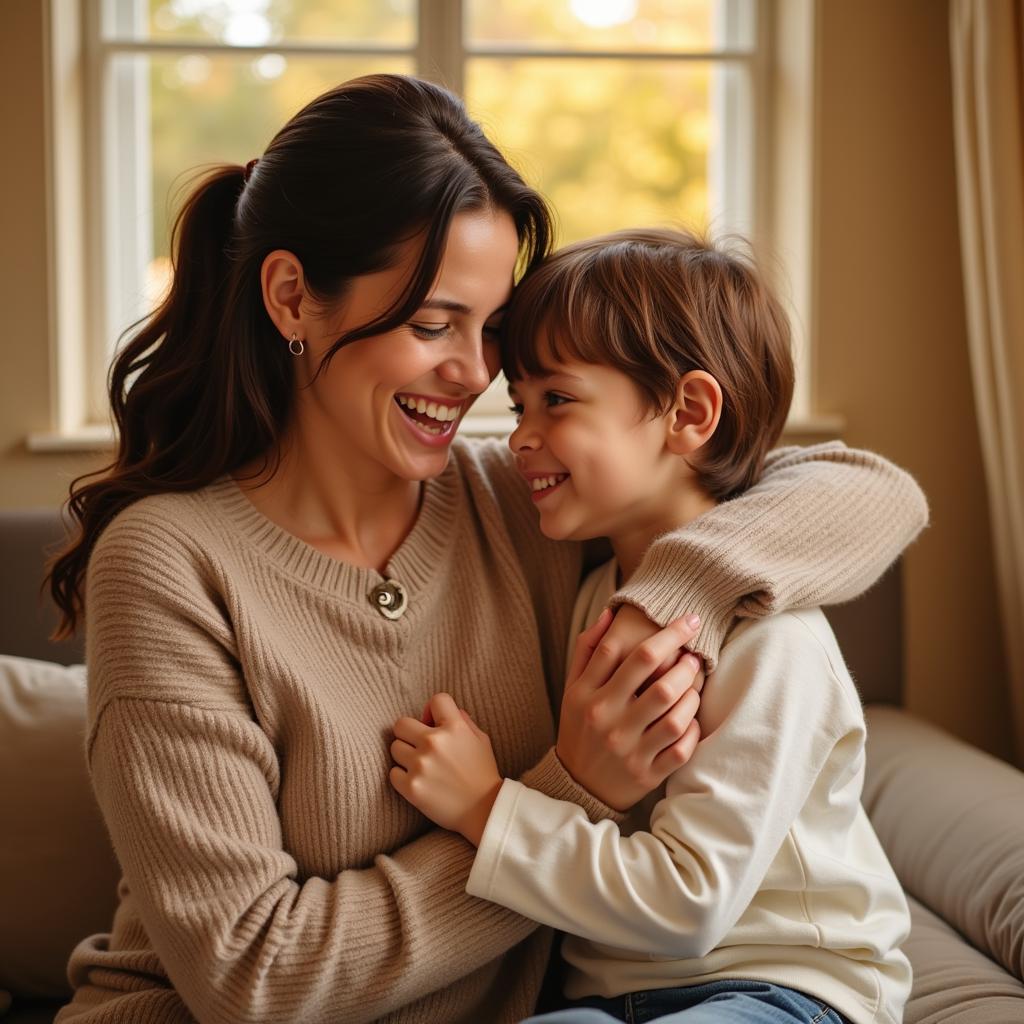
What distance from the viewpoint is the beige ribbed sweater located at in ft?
3.87

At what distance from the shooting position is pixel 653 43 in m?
2.82

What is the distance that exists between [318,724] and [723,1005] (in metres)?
0.51

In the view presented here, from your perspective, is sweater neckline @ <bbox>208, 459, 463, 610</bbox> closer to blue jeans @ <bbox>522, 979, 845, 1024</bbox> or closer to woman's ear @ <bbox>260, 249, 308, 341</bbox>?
woman's ear @ <bbox>260, 249, 308, 341</bbox>

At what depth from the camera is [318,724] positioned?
1.27 meters

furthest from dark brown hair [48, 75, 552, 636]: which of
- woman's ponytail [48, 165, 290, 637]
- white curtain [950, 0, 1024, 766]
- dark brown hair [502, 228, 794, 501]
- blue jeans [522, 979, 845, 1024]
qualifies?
white curtain [950, 0, 1024, 766]

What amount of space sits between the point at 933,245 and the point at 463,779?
1.92 meters

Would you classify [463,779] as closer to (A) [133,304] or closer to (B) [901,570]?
(B) [901,570]

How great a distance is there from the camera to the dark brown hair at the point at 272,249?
1.29 metres

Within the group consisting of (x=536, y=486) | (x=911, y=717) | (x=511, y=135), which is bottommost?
(x=911, y=717)

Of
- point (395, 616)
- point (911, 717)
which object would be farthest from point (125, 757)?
point (911, 717)

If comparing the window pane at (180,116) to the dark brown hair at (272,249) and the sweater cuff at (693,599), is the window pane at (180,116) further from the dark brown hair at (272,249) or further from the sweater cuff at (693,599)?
the sweater cuff at (693,599)

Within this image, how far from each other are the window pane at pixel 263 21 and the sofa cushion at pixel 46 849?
1.65 meters

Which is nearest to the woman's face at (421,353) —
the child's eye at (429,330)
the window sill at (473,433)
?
the child's eye at (429,330)

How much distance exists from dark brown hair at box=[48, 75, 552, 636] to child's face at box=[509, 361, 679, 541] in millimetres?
214
